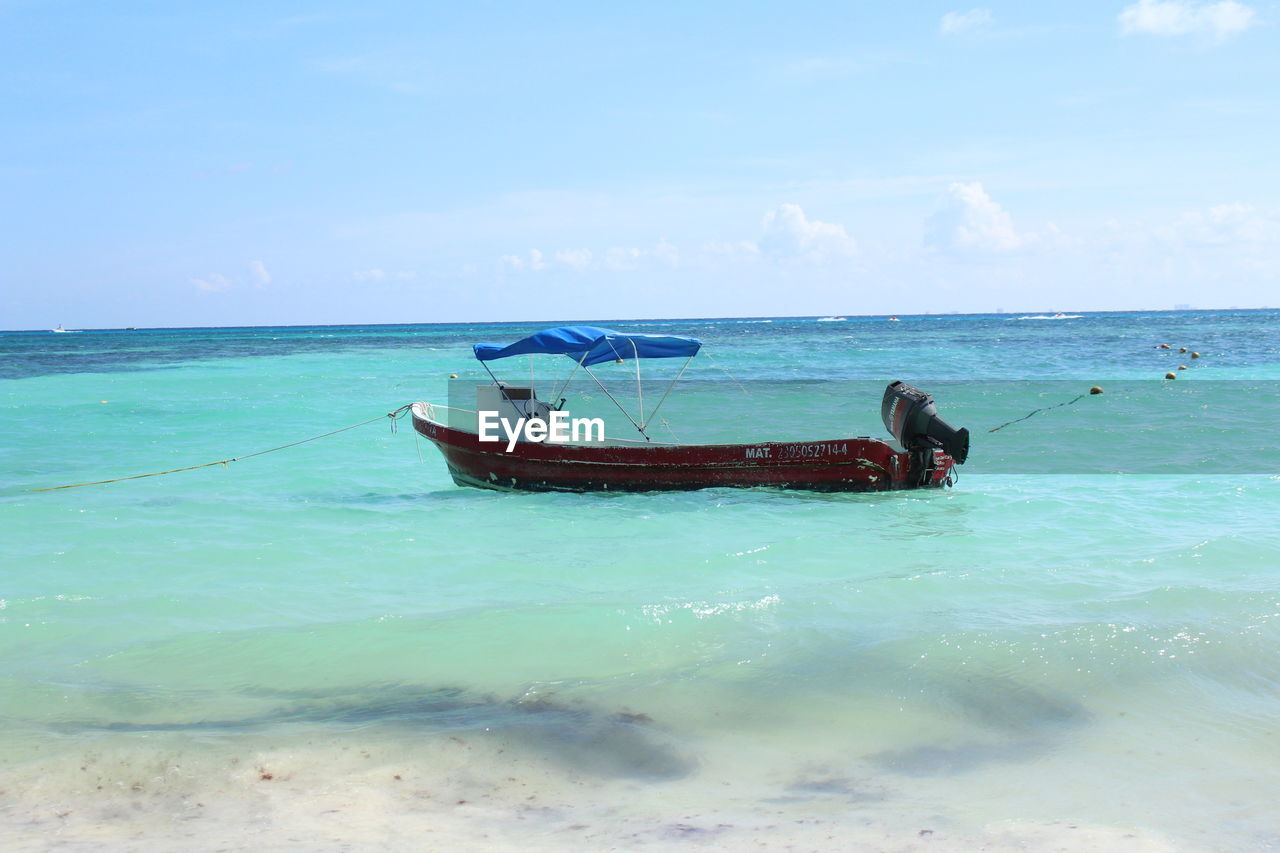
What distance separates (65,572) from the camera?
9.06 m

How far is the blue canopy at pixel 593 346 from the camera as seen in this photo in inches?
495

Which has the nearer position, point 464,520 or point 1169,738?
point 1169,738

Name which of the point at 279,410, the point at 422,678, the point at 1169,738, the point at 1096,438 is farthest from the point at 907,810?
the point at 279,410

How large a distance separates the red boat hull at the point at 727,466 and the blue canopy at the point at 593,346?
125cm

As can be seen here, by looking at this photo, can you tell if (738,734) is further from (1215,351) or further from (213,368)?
(1215,351)

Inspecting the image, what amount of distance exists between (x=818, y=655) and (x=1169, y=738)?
2078mm

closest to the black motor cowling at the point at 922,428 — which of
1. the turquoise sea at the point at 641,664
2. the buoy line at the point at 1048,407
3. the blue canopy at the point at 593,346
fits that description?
the turquoise sea at the point at 641,664

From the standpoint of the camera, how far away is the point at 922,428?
12242 mm

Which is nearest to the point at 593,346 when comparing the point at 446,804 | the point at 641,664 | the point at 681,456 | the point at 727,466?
the point at 681,456

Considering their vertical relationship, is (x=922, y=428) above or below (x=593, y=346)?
below

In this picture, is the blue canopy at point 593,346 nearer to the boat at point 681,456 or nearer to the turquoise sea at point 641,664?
the boat at point 681,456

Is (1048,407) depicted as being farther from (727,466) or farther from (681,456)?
(681,456)

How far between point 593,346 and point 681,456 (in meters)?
1.83

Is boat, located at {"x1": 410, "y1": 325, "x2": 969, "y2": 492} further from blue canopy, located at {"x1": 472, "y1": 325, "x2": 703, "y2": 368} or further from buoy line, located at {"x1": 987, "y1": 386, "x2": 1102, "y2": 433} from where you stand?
buoy line, located at {"x1": 987, "y1": 386, "x2": 1102, "y2": 433}
